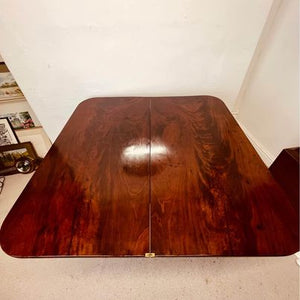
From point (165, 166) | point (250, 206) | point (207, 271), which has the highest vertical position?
point (165, 166)

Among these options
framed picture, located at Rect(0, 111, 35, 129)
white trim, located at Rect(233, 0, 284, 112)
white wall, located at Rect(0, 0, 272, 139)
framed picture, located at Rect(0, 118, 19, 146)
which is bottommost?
framed picture, located at Rect(0, 118, 19, 146)

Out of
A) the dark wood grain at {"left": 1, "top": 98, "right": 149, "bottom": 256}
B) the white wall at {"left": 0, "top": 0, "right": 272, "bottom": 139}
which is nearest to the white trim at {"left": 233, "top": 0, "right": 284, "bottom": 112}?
the white wall at {"left": 0, "top": 0, "right": 272, "bottom": 139}

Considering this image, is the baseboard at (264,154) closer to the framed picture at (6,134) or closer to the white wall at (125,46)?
the white wall at (125,46)

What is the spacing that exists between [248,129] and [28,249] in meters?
1.68

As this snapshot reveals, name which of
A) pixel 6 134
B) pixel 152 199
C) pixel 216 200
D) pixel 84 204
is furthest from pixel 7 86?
pixel 216 200

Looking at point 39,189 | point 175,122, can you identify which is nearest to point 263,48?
point 175,122

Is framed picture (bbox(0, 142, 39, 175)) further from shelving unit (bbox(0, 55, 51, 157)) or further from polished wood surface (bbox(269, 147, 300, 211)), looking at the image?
polished wood surface (bbox(269, 147, 300, 211))

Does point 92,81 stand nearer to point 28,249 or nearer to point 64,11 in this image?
point 64,11

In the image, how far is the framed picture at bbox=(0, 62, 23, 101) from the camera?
128cm

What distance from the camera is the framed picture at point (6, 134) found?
4.78ft

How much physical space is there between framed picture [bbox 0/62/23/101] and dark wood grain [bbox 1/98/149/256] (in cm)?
75

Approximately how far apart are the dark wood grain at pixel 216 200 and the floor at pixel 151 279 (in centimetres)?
61

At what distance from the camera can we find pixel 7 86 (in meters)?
1.33

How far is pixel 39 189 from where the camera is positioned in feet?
2.35
